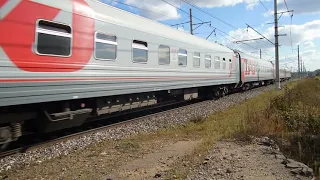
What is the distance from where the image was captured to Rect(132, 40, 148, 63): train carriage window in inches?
393

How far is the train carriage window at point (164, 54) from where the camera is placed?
38.1ft

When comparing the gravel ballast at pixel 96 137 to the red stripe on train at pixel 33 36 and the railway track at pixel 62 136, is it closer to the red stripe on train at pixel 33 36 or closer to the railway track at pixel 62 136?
the railway track at pixel 62 136

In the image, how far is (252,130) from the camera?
7895mm

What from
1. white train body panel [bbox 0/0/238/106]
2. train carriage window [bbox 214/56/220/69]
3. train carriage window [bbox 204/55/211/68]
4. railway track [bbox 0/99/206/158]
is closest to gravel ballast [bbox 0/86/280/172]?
railway track [bbox 0/99/206/158]

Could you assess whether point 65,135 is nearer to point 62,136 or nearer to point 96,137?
point 62,136

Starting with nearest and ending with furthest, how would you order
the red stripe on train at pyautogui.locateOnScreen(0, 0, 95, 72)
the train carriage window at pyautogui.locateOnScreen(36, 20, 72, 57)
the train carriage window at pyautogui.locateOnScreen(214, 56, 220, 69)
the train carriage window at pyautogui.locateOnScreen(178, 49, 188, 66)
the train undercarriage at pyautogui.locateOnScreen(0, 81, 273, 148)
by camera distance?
the red stripe on train at pyautogui.locateOnScreen(0, 0, 95, 72) → the train undercarriage at pyautogui.locateOnScreen(0, 81, 273, 148) → the train carriage window at pyautogui.locateOnScreen(36, 20, 72, 57) → the train carriage window at pyautogui.locateOnScreen(178, 49, 188, 66) → the train carriage window at pyautogui.locateOnScreen(214, 56, 220, 69)

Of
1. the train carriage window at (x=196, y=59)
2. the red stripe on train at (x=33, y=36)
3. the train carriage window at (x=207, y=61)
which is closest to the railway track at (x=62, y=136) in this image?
the red stripe on train at (x=33, y=36)

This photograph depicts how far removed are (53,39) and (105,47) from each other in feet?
6.03

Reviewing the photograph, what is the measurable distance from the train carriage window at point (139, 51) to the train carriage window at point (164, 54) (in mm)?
1017

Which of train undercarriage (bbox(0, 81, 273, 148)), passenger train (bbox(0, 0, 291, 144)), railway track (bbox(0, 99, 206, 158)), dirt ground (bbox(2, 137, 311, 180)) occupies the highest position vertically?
passenger train (bbox(0, 0, 291, 144))

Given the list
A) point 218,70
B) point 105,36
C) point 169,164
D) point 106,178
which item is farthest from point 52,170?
point 218,70

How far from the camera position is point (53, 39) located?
23.3 feet

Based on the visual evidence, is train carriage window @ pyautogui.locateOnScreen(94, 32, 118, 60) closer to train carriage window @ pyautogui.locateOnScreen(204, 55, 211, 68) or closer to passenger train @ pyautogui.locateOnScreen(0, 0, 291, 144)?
passenger train @ pyautogui.locateOnScreen(0, 0, 291, 144)

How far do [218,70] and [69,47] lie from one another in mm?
12008
